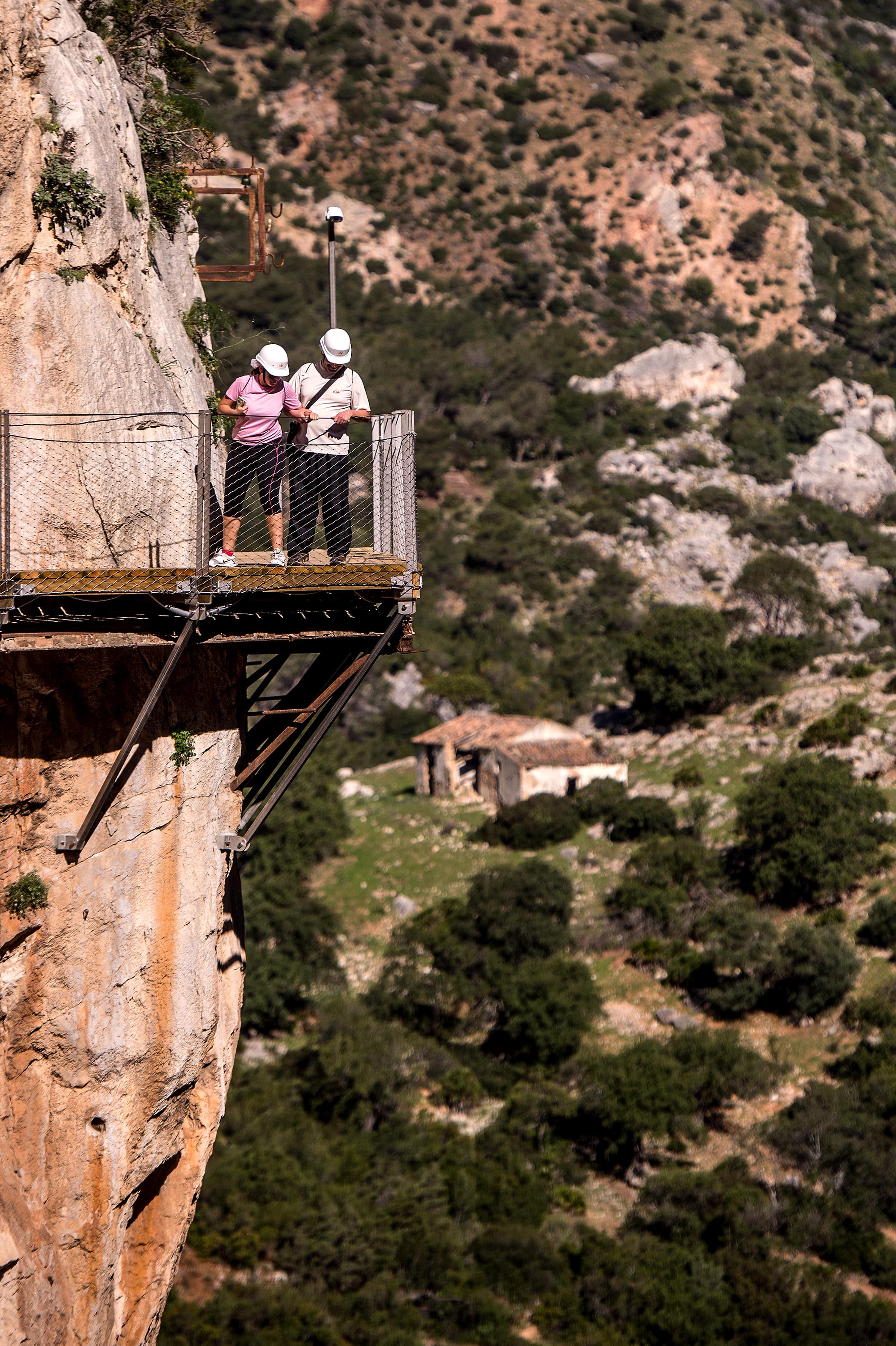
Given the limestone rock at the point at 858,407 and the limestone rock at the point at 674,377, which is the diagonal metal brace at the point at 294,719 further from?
the limestone rock at the point at 858,407

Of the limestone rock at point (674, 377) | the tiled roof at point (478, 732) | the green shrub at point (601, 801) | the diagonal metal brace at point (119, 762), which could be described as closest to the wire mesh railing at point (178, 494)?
the diagonal metal brace at point (119, 762)

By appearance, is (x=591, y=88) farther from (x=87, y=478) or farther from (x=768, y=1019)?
(x=87, y=478)

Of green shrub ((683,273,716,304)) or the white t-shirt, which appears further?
green shrub ((683,273,716,304))

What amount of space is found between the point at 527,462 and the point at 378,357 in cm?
1123

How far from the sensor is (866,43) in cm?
12662

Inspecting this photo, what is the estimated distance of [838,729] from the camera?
50.4 meters

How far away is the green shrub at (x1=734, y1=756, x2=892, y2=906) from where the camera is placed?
4306 centimetres

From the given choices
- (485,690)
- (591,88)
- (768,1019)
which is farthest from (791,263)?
(768,1019)

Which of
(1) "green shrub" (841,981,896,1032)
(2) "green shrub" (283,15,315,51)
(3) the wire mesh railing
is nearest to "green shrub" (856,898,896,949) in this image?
(1) "green shrub" (841,981,896,1032)

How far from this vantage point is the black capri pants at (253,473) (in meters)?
9.30

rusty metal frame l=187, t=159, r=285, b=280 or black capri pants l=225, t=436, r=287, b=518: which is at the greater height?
rusty metal frame l=187, t=159, r=285, b=280

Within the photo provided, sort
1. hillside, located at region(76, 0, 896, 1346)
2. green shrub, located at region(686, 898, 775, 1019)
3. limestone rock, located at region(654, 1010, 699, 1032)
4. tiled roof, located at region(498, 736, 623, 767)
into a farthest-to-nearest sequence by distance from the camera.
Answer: tiled roof, located at region(498, 736, 623, 767), green shrub, located at region(686, 898, 775, 1019), limestone rock, located at region(654, 1010, 699, 1032), hillside, located at region(76, 0, 896, 1346)

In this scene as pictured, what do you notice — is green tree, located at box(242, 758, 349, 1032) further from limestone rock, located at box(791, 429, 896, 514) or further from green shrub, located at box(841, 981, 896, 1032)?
limestone rock, located at box(791, 429, 896, 514)

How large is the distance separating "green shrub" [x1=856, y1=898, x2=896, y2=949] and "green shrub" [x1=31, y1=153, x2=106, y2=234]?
36488 mm
